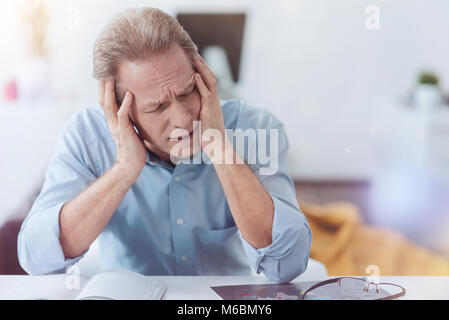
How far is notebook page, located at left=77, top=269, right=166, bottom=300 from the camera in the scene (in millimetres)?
784

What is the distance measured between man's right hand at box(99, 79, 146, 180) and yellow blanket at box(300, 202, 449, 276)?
965mm

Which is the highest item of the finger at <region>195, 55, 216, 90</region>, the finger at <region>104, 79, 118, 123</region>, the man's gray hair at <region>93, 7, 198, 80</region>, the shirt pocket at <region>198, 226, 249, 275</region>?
the man's gray hair at <region>93, 7, 198, 80</region>

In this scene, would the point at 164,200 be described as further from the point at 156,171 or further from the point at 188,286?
the point at 188,286

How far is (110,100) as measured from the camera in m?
0.89

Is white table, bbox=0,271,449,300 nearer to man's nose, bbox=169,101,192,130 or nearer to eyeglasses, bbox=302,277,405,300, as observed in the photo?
eyeglasses, bbox=302,277,405,300

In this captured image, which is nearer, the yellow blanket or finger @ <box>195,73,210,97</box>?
finger @ <box>195,73,210,97</box>

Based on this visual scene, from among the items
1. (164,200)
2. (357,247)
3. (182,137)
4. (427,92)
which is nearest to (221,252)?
(164,200)

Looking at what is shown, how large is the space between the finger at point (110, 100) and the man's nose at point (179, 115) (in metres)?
0.11

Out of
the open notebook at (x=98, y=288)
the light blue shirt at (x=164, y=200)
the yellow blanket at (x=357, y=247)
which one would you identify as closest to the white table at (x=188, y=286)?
the open notebook at (x=98, y=288)

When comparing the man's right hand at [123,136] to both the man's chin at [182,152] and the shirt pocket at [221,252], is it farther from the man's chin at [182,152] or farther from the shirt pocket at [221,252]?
the shirt pocket at [221,252]

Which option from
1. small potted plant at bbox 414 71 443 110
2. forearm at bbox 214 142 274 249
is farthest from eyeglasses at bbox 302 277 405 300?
small potted plant at bbox 414 71 443 110

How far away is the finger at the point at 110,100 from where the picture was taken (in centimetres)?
89

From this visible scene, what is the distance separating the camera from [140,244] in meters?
1.01

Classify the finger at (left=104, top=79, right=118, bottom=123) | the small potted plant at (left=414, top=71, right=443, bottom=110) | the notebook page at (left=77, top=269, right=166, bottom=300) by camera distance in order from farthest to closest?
the small potted plant at (left=414, top=71, right=443, bottom=110) < the finger at (left=104, top=79, right=118, bottom=123) < the notebook page at (left=77, top=269, right=166, bottom=300)
